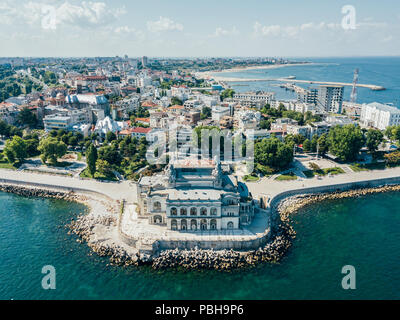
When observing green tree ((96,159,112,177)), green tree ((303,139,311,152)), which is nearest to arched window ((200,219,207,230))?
green tree ((96,159,112,177))

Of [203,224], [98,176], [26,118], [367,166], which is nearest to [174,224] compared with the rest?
[203,224]

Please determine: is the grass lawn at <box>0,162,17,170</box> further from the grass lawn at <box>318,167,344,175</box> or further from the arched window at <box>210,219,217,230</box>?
the grass lawn at <box>318,167,344,175</box>

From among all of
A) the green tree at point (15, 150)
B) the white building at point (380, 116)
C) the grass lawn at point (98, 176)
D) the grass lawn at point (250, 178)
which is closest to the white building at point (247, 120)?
the grass lawn at point (250, 178)

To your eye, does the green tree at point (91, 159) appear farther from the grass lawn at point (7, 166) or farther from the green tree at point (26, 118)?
the green tree at point (26, 118)

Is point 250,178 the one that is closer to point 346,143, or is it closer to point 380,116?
point 346,143

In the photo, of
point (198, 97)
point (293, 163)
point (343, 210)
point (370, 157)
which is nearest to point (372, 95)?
point (198, 97)
